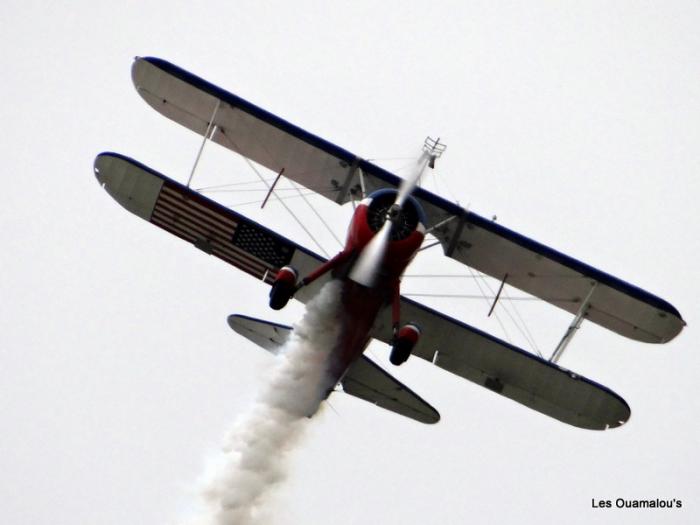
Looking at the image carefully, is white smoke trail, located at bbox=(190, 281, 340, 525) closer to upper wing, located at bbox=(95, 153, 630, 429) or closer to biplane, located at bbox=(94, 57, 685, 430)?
biplane, located at bbox=(94, 57, 685, 430)

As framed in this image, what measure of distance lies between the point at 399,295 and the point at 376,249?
0.98 m

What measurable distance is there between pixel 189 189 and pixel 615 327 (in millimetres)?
7233

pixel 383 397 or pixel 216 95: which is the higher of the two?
pixel 216 95

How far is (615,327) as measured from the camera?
19.3m

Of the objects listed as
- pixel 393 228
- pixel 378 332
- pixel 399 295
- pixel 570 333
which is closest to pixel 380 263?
pixel 393 228

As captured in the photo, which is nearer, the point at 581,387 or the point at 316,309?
the point at 316,309

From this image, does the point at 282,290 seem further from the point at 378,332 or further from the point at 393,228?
the point at 378,332

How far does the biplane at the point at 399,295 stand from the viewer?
18000 mm

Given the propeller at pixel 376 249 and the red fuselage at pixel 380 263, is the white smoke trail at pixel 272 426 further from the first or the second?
the propeller at pixel 376 249

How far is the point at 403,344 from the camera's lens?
16484 millimetres

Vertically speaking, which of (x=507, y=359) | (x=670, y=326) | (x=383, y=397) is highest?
(x=670, y=326)

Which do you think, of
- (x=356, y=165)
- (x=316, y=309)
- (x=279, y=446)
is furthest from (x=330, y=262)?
(x=279, y=446)

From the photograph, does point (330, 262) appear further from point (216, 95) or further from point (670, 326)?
point (670, 326)

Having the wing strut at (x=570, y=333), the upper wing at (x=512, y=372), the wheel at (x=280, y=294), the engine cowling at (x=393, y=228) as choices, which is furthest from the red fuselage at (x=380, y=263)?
the wing strut at (x=570, y=333)
